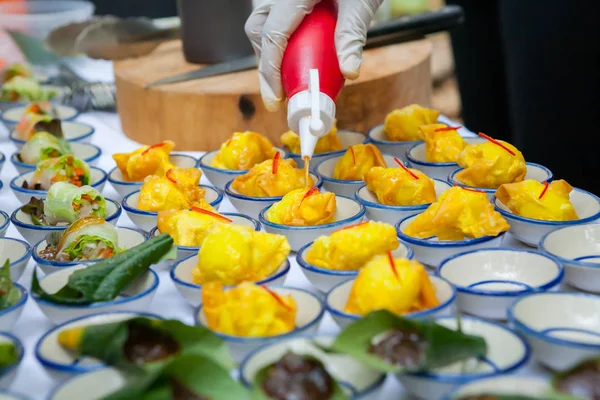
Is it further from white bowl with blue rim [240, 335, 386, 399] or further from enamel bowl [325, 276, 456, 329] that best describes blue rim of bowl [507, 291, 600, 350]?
white bowl with blue rim [240, 335, 386, 399]

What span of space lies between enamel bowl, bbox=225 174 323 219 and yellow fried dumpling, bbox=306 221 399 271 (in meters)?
0.40

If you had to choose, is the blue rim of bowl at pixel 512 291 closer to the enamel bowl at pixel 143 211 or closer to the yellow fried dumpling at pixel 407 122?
the enamel bowl at pixel 143 211

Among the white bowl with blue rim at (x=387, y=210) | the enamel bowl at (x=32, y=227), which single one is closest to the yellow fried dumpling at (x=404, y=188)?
the white bowl with blue rim at (x=387, y=210)

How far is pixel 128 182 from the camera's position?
6.76ft

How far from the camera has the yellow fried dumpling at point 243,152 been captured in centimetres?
213

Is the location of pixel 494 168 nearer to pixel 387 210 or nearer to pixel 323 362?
pixel 387 210

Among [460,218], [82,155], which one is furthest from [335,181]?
[82,155]

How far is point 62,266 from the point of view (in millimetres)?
1534

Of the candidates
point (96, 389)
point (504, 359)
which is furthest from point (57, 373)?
point (504, 359)

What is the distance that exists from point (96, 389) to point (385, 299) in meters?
0.47

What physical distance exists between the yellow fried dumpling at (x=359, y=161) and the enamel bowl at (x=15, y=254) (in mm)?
818

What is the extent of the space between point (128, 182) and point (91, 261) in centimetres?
55

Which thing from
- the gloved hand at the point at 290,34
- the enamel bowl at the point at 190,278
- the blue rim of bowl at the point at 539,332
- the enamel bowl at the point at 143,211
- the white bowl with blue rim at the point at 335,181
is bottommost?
the white bowl with blue rim at the point at 335,181

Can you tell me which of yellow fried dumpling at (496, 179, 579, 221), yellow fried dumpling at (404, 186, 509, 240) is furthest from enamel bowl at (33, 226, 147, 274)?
yellow fried dumpling at (496, 179, 579, 221)
